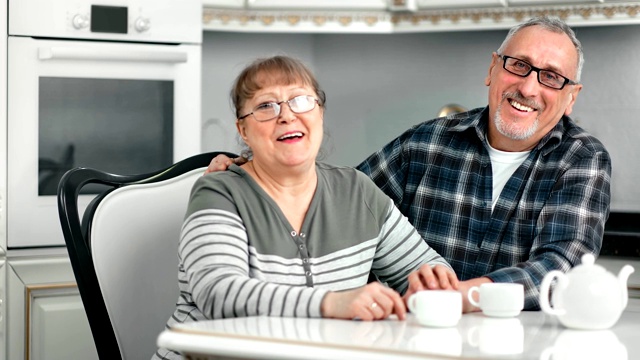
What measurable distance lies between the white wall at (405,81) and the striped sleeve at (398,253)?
166 centimetres

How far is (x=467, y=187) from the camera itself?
221 centimetres

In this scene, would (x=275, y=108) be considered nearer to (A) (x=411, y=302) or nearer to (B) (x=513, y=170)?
(A) (x=411, y=302)

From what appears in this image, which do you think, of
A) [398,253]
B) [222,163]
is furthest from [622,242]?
[222,163]

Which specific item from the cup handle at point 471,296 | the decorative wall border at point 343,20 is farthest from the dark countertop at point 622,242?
the cup handle at point 471,296

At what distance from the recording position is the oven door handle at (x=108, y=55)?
268 cm

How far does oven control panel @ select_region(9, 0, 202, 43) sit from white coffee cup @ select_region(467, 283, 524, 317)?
5.41 feet

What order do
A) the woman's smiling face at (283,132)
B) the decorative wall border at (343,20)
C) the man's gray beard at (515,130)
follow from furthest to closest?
the decorative wall border at (343,20) < the man's gray beard at (515,130) < the woman's smiling face at (283,132)

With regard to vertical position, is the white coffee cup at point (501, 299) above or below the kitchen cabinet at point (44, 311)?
above

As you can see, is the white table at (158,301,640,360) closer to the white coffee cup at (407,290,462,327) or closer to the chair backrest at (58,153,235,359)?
the white coffee cup at (407,290,462,327)

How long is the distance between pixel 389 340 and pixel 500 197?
96 cm

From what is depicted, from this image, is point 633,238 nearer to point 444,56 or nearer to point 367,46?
point 444,56

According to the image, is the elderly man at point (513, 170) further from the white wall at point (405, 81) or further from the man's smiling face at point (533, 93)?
the white wall at point (405, 81)

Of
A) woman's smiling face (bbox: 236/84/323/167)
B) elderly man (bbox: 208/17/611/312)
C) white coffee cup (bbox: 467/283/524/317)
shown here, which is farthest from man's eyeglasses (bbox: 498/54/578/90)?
white coffee cup (bbox: 467/283/524/317)

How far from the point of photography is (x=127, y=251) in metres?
1.88
